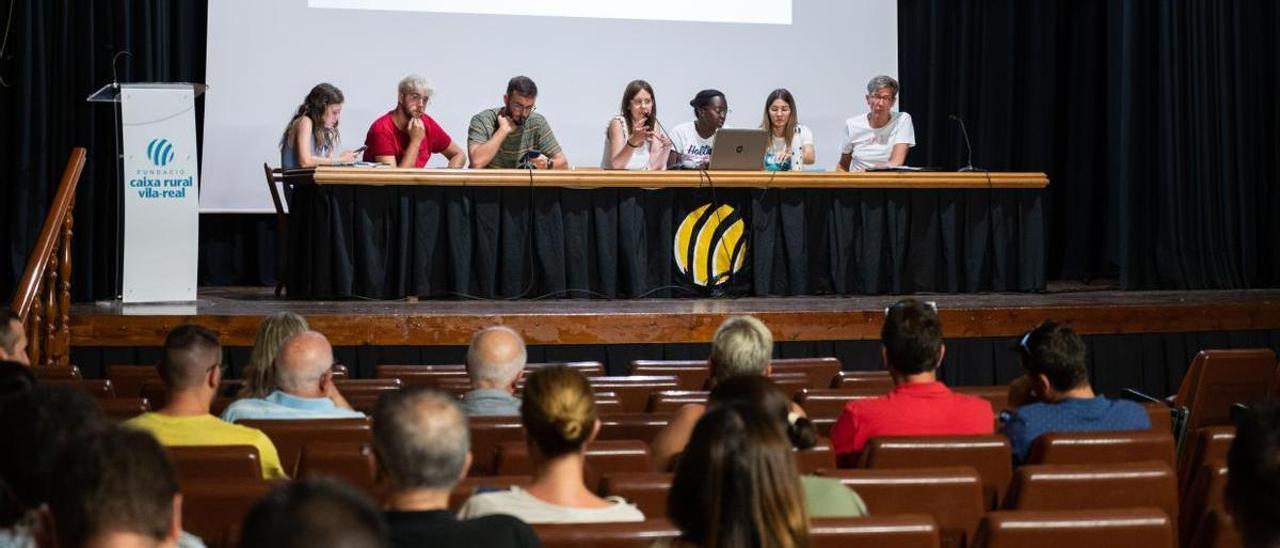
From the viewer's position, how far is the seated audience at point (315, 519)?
1.29 metres

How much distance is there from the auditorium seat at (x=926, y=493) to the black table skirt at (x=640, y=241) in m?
5.01

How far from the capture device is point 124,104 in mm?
7074

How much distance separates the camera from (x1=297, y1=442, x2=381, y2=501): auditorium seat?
2938 mm

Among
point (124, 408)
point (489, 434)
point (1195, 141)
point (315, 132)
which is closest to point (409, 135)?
point (315, 132)

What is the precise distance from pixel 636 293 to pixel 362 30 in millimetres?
2938

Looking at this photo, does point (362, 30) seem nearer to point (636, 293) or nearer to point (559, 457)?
point (636, 293)

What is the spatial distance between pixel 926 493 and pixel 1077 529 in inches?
14.7

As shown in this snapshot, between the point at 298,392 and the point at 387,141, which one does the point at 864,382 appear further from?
the point at 387,141

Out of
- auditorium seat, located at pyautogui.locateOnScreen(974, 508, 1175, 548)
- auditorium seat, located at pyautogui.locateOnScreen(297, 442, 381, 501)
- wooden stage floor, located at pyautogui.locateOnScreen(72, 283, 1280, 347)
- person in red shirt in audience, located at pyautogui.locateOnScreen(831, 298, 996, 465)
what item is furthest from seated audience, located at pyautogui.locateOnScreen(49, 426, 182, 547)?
wooden stage floor, located at pyautogui.locateOnScreen(72, 283, 1280, 347)

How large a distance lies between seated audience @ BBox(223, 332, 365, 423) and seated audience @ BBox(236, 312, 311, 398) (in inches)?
8.4

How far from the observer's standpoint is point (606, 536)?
232 centimetres

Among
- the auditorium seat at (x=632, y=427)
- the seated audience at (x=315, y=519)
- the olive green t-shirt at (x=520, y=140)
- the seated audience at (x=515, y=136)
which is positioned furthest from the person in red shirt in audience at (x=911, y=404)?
the olive green t-shirt at (x=520, y=140)

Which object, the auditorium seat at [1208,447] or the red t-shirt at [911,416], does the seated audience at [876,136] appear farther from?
the auditorium seat at [1208,447]

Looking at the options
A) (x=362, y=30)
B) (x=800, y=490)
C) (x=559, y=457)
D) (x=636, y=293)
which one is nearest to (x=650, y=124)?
(x=636, y=293)
